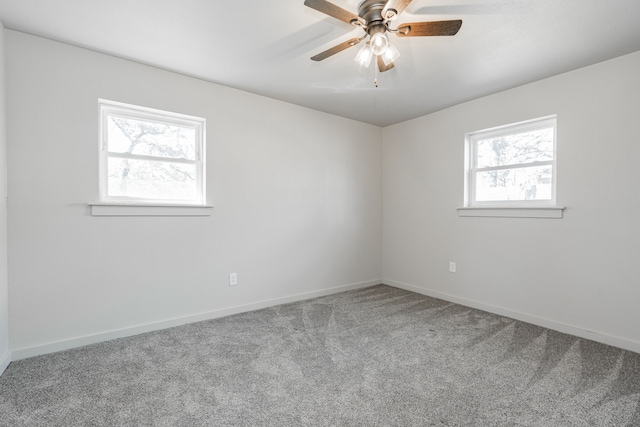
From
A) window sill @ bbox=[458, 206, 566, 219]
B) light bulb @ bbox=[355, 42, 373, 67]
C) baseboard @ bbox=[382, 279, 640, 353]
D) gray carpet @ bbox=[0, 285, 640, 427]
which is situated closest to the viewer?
gray carpet @ bbox=[0, 285, 640, 427]

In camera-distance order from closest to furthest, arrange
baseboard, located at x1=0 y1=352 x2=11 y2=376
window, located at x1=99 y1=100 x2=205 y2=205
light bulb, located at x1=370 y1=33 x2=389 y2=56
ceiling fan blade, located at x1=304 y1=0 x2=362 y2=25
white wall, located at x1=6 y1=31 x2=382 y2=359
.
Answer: ceiling fan blade, located at x1=304 y1=0 x2=362 y2=25 → light bulb, located at x1=370 y1=33 x2=389 y2=56 → baseboard, located at x1=0 y1=352 x2=11 y2=376 → white wall, located at x1=6 y1=31 x2=382 y2=359 → window, located at x1=99 y1=100 x2=205 y2=205

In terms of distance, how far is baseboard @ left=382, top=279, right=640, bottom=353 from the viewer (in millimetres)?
2475

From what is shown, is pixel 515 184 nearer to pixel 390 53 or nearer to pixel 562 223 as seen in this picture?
pixel 562 223

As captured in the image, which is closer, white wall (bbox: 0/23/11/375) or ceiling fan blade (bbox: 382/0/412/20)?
ceiling fan blade (bbox: 382/0/412/20)

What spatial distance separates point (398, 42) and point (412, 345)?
2.36 meters

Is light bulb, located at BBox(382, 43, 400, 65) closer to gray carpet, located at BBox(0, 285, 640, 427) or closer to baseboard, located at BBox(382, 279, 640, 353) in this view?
gray carpet, located at BBox(0, 285, 640, 427)

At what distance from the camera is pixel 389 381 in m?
1.99

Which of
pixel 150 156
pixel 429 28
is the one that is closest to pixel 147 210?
pixel 150 156

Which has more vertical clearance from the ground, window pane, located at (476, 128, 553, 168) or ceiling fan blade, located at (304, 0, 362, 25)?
ceiling fan blade, located at (304, 0, 362, 25)

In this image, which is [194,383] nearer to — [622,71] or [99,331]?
[99,331]

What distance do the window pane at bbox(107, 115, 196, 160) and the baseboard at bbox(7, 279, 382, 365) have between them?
152 cm

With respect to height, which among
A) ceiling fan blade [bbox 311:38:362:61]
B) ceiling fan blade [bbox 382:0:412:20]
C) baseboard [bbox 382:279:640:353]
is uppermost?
ceiling fan blade [bbox 382:0:412:20]

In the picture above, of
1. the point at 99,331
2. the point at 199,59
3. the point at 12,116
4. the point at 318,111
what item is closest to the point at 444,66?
the point at 318,111

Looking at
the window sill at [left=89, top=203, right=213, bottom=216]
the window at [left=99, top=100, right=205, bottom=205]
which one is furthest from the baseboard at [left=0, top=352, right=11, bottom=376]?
the window at [left=99, top=100, right=205, bottom=205]
